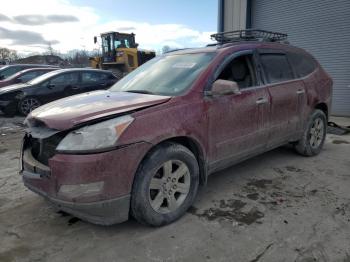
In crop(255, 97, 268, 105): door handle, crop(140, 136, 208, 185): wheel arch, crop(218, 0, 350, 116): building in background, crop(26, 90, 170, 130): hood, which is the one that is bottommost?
crop(140, 136, 208, 185): wheel arch

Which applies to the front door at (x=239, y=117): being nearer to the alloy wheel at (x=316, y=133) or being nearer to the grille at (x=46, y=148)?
the alloy wheel at (x=316, y=133)

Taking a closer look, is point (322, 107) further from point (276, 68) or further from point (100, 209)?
point (100, 209)

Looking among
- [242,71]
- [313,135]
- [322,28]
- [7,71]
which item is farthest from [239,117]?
[7,71]

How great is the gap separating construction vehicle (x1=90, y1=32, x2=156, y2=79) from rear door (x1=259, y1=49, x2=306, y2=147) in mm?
14886

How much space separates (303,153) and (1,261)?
14.5ft

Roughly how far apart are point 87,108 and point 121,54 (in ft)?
56.4

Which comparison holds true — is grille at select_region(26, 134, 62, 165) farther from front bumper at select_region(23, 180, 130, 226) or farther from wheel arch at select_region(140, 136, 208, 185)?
wheel arch at select_region(140, 136, 208, 185)

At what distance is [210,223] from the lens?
3.24m

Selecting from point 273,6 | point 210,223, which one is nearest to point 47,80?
point 273,6

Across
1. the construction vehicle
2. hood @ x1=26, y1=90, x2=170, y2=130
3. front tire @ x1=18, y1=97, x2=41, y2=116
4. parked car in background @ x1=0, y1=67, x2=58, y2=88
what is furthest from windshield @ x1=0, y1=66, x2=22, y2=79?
hood @ x1=26, y1=90, x2=170, y2=130

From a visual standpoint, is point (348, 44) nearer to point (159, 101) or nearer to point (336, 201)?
point (336, 201)

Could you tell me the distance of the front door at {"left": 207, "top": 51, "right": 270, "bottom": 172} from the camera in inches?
141

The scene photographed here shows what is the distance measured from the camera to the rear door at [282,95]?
435 centimetres

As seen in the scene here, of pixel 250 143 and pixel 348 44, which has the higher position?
pixel 348 44
